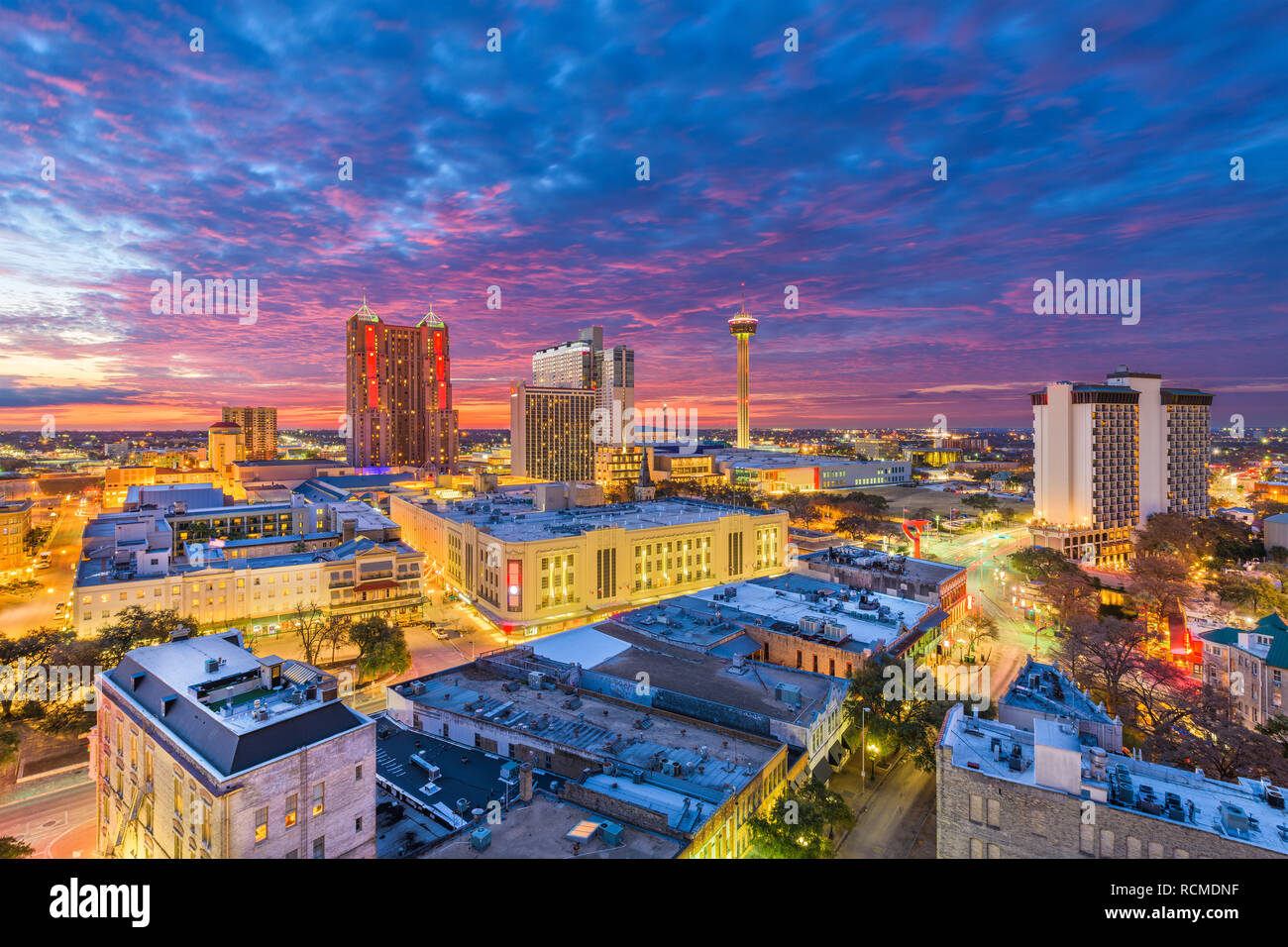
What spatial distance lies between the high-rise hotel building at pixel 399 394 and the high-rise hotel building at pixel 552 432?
22.9 metres

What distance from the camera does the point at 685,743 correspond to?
26938 mm

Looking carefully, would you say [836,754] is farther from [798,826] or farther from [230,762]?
[230,762]

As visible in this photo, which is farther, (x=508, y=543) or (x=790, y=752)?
(x=508, y=543)

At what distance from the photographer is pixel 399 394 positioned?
164 metres

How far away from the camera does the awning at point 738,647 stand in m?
39.0

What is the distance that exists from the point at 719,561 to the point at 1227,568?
51.0m

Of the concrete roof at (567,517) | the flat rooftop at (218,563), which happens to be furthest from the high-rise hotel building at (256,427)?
the concrete roof at (567,517)

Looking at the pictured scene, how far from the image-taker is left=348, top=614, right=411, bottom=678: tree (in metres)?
41.6

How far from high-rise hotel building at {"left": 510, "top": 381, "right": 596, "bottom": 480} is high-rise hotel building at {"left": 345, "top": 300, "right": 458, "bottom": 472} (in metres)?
22.9

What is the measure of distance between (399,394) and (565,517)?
111129mm
